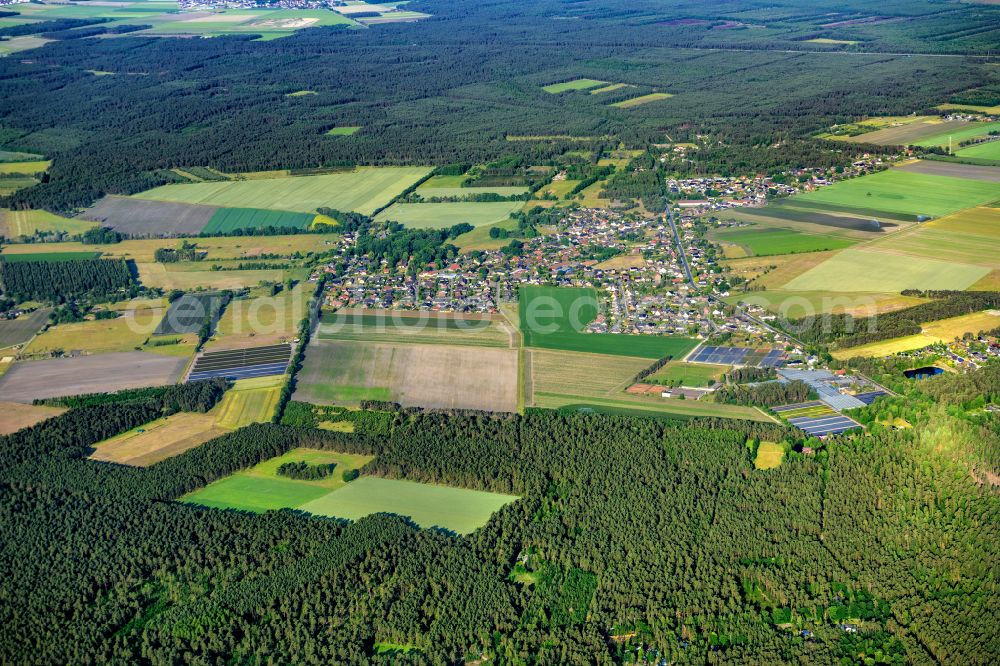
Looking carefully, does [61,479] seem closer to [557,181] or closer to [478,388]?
[478,388]

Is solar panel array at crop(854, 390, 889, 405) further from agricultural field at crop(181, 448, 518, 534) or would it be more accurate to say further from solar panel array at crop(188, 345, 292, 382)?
solar panel array at crop(188, 345, 292, 382)

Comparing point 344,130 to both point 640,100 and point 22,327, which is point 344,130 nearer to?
point 640,100

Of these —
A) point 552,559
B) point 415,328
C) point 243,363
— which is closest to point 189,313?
point 243,363

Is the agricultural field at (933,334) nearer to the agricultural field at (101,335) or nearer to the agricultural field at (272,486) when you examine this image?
the agricultural field at (272,486)

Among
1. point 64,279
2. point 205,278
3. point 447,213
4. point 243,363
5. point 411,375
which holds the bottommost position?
point 411,375

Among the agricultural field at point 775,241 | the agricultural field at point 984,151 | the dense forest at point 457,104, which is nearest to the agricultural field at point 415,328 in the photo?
the agricultural field at point 775,241
